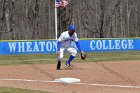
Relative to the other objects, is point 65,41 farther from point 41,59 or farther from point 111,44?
point 111,44

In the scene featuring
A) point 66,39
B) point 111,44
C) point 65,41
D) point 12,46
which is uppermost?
point 66,39

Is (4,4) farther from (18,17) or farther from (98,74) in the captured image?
(98,74)

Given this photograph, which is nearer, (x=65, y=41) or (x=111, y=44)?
(x=65, y=41)

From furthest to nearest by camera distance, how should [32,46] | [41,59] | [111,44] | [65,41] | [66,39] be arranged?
[111,44], [32,46], [41,59], [65,41], [66,39]

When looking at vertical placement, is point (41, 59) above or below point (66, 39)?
below

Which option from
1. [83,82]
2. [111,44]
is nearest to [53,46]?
[111,44]

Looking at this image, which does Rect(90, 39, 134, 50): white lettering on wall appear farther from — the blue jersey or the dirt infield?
the dirt infield

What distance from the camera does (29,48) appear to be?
3155 cm

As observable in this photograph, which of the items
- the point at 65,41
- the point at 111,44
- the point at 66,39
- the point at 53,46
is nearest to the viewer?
the point at 66,39

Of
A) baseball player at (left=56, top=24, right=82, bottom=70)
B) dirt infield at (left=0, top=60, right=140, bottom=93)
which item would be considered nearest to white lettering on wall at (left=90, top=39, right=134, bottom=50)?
baseball player at (left=56, top=24, right=82, bottom=70)

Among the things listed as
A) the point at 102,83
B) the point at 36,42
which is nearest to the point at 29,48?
the point at 36,42

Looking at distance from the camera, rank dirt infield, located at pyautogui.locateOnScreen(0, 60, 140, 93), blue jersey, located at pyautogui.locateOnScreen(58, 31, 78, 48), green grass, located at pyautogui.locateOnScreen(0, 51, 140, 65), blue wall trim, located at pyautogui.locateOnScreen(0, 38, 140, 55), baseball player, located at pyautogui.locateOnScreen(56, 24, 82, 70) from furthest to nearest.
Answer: blue wall trim, located at pyautogui.locateOnScreen(0, 38, 140, 55), green grass, located at pyautogui.locateOnScreen(0, 51, 140, 65), blue jersey, located at pyautogui.locateOnScreen(58, 31, 78, 48), baseball player, located at pyautogui.locateOnScreen(56, 24, 82, 70), dirt infield, located at pyautogui.locateOnScreen(0, 60, 140, 93)

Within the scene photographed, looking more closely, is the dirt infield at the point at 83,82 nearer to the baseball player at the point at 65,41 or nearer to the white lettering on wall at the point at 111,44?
the baseball player at the point at 65,41

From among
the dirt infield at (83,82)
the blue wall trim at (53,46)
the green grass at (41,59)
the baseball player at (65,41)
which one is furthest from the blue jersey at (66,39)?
the blue wall trim at (53,46)
